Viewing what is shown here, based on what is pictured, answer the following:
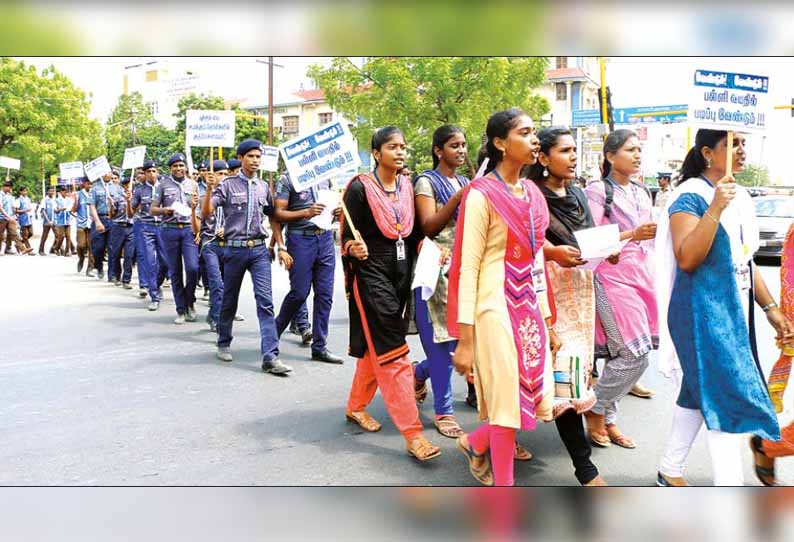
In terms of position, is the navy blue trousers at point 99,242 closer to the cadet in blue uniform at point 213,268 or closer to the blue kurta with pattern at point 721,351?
the cadet in blue uniform at point 213,268

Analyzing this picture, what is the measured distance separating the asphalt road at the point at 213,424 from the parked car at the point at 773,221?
33.1 ft

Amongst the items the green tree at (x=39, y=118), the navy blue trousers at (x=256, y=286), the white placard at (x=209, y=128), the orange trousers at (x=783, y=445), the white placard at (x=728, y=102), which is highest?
the green tree at (x=39, y=118)

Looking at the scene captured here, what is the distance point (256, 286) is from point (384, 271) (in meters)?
2.56

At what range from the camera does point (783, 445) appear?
4.03m

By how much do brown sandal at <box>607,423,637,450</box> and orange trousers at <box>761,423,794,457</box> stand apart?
932mm

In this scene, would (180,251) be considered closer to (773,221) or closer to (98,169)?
(98,169)

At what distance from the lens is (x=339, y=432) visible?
532 centimetres

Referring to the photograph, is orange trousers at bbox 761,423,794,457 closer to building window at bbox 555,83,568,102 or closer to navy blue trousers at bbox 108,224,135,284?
navy blue trousers at bbox 108,224,135,284

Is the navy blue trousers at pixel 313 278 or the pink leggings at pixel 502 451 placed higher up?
the navy blue trousers at pixel 313 278

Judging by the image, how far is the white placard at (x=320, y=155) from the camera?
20.7 ft

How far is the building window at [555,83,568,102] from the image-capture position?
6406cm

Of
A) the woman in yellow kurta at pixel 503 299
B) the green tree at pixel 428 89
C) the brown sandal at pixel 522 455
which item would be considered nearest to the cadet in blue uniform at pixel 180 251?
the brown sandal at pixel 522 455

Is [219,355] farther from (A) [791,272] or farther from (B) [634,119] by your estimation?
(B) [634,119]

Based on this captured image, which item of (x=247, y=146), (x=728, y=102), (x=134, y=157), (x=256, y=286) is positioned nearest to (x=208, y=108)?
(x=134, y=157)
